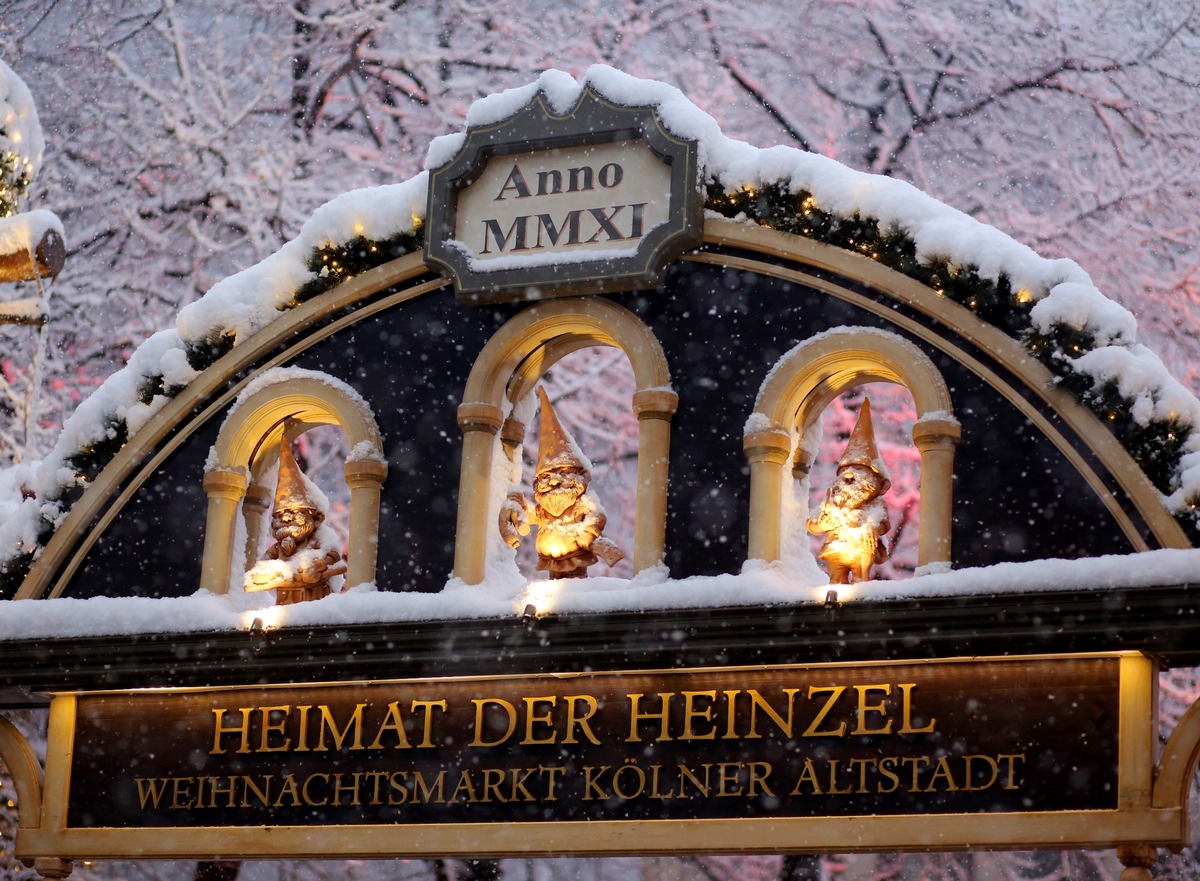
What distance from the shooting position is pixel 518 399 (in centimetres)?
1585

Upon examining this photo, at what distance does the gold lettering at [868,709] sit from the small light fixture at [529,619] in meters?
1.87

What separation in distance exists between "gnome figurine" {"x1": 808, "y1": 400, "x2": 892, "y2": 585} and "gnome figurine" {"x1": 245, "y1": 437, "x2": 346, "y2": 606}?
123 inches

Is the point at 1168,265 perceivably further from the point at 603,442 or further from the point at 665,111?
the point at 665,111

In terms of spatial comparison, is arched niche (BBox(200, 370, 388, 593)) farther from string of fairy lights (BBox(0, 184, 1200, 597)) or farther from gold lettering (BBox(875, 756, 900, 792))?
gold lettering (BBox(875, 756, 900, 792))

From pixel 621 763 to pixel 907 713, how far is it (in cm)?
164

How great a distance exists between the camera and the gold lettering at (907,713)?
1375cm

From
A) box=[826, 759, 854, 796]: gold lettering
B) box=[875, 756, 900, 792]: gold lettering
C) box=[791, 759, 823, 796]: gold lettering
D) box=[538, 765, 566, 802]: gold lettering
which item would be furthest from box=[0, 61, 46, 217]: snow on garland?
box=[875, 756, 900, 792]: gold lettering

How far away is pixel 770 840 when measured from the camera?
13922 mm

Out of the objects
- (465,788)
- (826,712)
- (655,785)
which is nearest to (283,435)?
(465,788)

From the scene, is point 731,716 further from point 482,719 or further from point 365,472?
point 365,472

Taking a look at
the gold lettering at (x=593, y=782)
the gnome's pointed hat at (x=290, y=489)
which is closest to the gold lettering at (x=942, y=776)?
the gold lettering at (x=593, y=782)

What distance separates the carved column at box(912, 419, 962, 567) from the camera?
46.3ft

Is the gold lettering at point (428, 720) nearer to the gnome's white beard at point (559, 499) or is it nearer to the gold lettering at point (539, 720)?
the gold lettering at point (539, 720)

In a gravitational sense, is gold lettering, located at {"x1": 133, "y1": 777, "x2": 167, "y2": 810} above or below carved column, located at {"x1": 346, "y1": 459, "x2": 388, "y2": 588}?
below
